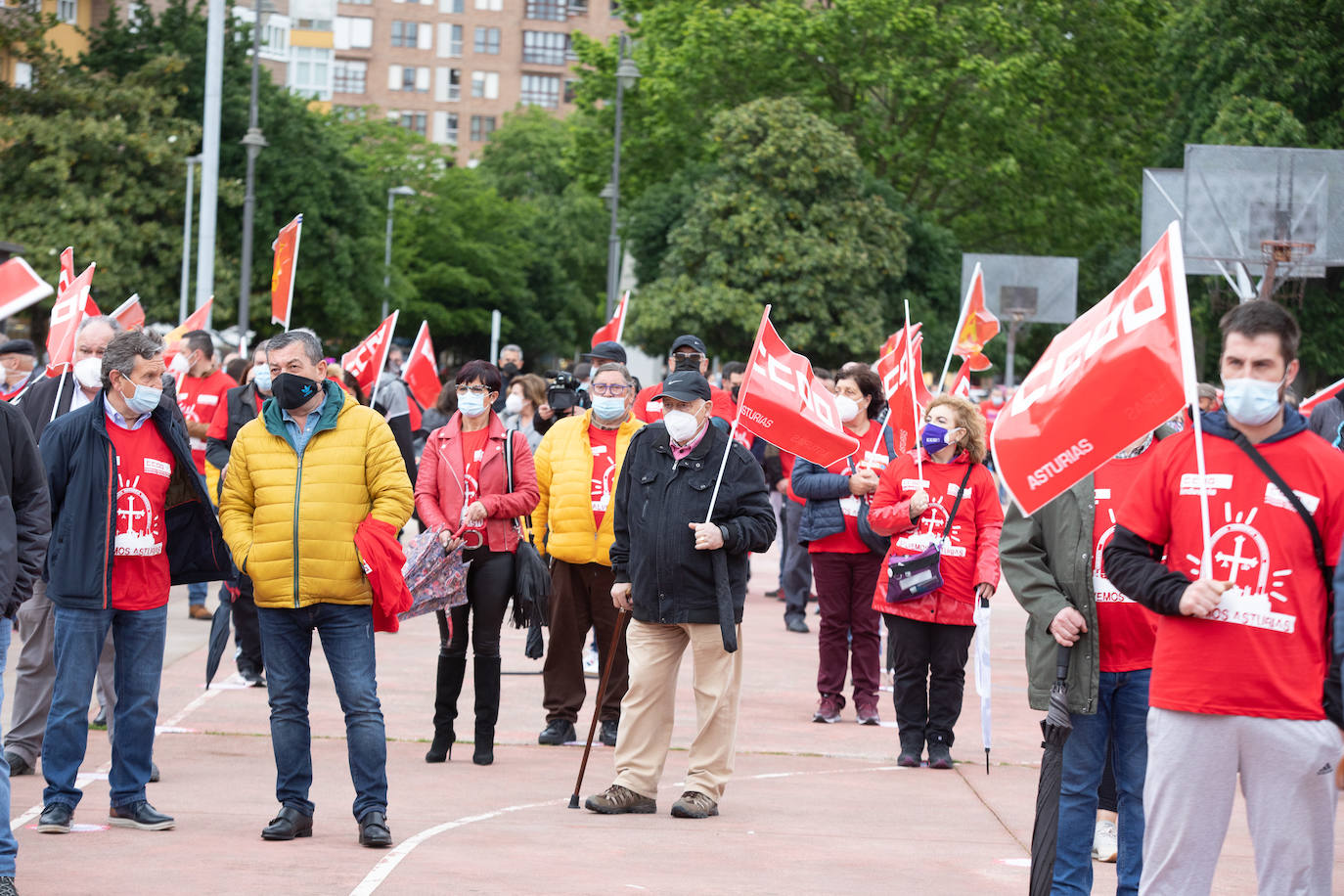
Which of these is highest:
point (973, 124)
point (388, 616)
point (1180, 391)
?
point (973, 124)

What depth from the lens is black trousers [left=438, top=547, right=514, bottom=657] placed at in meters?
9.68

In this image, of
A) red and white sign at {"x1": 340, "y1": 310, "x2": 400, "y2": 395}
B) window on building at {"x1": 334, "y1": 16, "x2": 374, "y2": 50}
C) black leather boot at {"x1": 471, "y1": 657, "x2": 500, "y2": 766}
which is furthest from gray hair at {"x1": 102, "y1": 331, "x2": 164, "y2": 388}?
window on building at {"x1": 334, "y1": 16, "x2": 374, "y2": 50}

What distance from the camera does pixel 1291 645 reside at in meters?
5.05

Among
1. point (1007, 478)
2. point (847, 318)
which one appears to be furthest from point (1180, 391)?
point (847, 318)

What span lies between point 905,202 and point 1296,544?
140 feet

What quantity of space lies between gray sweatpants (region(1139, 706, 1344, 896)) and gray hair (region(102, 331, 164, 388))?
4451mm

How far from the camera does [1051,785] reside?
21.5ft

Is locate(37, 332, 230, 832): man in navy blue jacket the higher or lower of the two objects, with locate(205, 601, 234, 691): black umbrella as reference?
higher

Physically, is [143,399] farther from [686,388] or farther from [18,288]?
[18,288]

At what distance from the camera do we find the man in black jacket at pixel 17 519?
6254 mm

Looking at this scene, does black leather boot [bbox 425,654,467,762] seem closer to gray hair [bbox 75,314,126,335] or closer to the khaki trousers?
the khaki trousers

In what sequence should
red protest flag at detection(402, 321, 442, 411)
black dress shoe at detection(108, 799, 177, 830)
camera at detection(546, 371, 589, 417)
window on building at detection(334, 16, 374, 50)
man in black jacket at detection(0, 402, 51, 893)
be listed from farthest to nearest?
window on building at detection(334, 16, 374, 50) → red protest flag at detection(402, 321, 442, 411) → camera at detection(546, 371, 589, 417) → black dress shoe at detection(108, 799, 177, 830) → man in black jacket at detection(0, 402, 51, 893)

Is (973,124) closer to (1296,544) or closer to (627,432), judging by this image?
(627,432)

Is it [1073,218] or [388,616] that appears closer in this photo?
[388,616]
